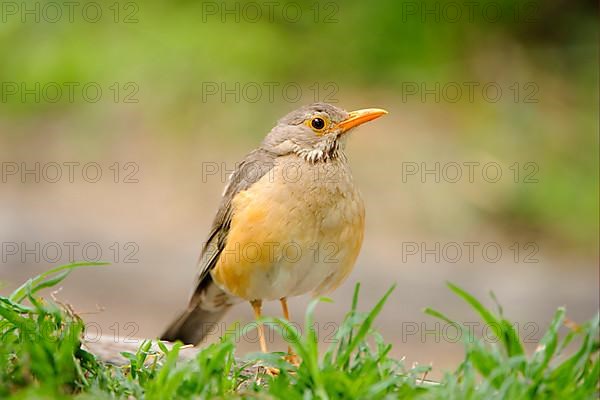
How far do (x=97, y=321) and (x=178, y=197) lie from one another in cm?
174

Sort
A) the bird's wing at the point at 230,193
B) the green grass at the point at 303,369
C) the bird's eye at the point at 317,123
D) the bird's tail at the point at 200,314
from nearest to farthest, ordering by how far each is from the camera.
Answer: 1. the green grass at the point at 303,369
2. the bird's wing at the point at 230,193
3. the bird's eye at the point at 317,123
4. the bird's tail at the point at 200,314

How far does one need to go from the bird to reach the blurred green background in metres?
3.33

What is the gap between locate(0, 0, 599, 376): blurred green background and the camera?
9422 mm

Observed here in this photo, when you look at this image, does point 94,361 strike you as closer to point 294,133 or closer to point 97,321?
point 294,133

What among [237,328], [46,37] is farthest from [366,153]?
[237,328]

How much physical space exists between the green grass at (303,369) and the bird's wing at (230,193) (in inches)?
59.8

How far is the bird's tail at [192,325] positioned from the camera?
6297 millimetres

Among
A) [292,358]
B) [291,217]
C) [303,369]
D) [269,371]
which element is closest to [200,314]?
[291,217]

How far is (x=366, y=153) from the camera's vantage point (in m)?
10.3

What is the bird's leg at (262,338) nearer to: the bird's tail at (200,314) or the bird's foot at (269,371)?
the bird's foot at (269,371)

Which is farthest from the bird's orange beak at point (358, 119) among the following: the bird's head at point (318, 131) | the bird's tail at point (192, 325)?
the bird's tail at point (192, 325)

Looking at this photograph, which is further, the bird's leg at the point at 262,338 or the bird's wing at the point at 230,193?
the bird's wing at the point at 230,193

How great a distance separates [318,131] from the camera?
580 cm

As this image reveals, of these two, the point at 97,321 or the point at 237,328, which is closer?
the point at 237,328
